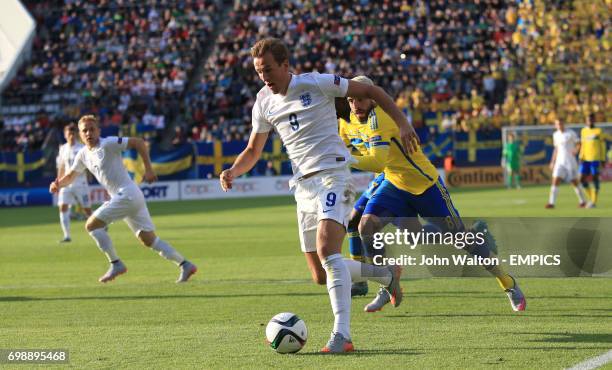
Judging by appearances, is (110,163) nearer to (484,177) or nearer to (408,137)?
(408,137)

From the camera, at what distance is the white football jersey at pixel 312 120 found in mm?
8719

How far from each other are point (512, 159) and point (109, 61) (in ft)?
60.5

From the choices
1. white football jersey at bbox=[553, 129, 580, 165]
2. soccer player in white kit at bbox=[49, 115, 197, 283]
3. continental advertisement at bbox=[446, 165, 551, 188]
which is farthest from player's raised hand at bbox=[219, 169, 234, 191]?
continental advertisement at bbox=[446, 165, 551, 188]

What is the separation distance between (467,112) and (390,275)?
34690mm

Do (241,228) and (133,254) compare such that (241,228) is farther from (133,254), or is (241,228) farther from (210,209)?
(210,209)

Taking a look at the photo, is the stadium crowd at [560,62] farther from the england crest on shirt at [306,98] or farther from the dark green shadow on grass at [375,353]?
the dark green shadow on grass at [375,353]

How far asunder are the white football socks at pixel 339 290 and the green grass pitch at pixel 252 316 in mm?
245

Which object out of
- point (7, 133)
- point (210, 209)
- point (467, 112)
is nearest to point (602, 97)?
point (467, 112)

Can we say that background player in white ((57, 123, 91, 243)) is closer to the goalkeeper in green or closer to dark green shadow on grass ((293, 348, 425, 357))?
dark green shadow on grass ((293, 348, 425, 357))

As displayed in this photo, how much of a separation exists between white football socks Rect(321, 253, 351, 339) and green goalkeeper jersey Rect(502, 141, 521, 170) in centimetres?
3222

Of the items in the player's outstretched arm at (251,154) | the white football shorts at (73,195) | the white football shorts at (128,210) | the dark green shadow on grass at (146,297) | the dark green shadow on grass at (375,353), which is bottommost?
the white football shorts at (73,195)

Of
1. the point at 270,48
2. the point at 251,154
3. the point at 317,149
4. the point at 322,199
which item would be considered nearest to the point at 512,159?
the point at 251,154

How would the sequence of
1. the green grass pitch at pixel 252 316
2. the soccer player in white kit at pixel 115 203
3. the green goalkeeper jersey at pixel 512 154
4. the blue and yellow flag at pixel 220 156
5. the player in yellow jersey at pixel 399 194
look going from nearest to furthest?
the green grass pitch at pixel 252 316, the player in yellow jersey at pixel 399 194, the soccer player in white kit at pixel 115 203, the green goalkeeper jersey at pixel 512 154, the blue and yellow flag at pixel 220 156

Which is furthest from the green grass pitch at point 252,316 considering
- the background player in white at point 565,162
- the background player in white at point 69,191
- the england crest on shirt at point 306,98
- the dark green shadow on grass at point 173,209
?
Result: the dark green shadow on grass at point 173,209
